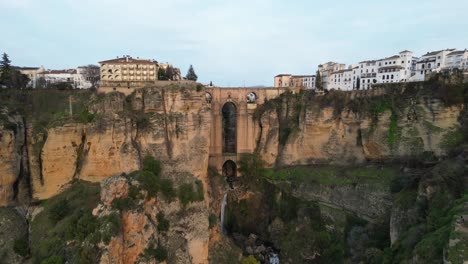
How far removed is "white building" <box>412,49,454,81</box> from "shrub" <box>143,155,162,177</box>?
1525 inches

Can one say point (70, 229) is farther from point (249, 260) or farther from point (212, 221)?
point (249, 260)

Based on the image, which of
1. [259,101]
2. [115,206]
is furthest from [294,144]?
[115,206]

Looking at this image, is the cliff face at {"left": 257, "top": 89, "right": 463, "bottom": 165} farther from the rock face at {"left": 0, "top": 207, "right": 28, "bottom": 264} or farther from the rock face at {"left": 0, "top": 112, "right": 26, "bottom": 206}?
the rock face at {"left": 0, "top": 207, "right": 28, "bottom": 264}

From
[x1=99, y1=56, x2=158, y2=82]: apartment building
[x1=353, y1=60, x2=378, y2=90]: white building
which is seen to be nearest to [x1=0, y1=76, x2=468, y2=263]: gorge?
[x1=99, y1=56, x2=158, y2=82]: apartment building

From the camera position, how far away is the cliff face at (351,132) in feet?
104

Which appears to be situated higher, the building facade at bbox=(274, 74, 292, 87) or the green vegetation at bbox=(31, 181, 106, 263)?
the building facade at bbox=(274, 74, 292, 87)

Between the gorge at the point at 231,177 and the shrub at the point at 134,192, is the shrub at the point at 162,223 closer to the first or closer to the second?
the gorge at the point at 231,177

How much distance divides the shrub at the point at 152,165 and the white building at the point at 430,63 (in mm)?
38745

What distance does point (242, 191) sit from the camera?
3712cm

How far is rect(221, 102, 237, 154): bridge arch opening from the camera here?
44300 millimetres

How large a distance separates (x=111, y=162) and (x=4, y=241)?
9.00 metres

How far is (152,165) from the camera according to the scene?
95.7ft

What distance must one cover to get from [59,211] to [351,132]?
27.9 meters

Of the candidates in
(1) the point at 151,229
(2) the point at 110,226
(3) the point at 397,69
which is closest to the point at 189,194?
(1) the point at 151,229
